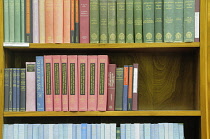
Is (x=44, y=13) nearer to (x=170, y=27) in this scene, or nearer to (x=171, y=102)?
(x=170, y=27)

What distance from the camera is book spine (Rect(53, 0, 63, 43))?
1.43m

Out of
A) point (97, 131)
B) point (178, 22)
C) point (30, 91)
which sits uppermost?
point (178, 22)

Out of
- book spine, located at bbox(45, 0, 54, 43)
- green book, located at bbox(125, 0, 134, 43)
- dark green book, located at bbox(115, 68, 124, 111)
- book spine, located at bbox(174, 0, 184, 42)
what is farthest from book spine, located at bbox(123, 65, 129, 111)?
book spine, located at bbox(45, 0, 54, 43)

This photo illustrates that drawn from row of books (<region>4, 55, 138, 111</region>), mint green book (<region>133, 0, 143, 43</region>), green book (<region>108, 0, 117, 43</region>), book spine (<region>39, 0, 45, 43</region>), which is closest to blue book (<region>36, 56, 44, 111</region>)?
row of books (<region>4, 55, 138, 111</region>)

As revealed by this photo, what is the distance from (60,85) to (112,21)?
39cm

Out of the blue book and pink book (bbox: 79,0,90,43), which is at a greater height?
pink book (bbox: 79,0,90,43)

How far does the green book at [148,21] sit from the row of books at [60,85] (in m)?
0.21

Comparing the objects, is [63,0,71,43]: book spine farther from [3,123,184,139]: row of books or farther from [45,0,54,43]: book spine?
[3,123,184,139]: row of books

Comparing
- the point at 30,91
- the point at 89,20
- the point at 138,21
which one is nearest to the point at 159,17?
the point at 138,21

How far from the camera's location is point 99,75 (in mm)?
1420

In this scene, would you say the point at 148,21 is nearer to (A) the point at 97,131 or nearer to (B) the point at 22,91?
(A) the point at 97,131

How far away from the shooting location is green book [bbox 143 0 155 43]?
4.66 feet

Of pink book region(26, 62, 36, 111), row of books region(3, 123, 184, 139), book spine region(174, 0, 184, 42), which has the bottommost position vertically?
row of books region(3, 123, 184, 139)

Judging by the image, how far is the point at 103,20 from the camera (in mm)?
1438
